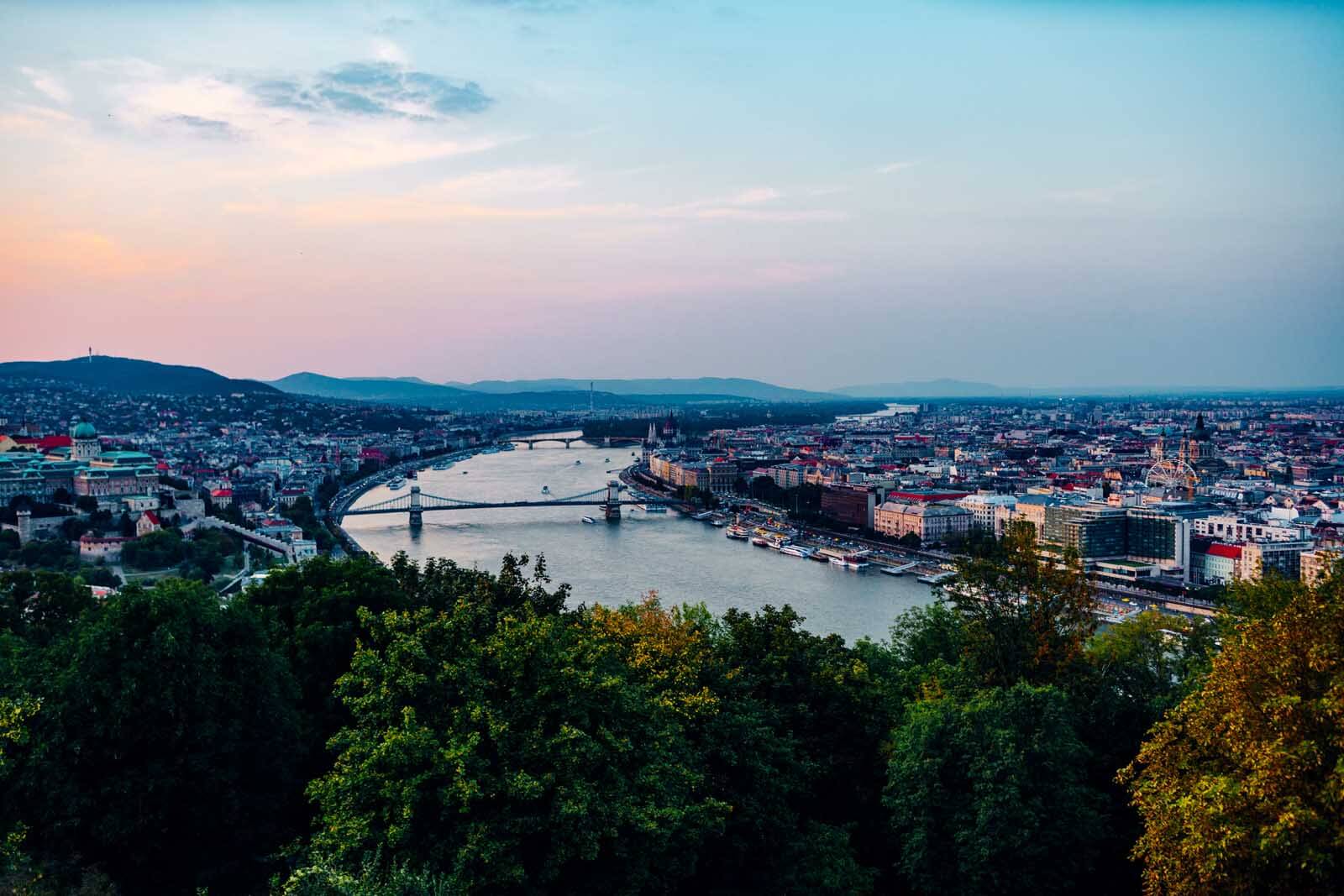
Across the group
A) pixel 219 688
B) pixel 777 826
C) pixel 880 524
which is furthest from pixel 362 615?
pixel 880 524

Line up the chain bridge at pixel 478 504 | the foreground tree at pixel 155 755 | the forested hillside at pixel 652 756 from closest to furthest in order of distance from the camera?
1. the forested hillside at pixel 652 756
2. the foreground tree at pixel 155 755
3. the chain bridge at pixel 478 504

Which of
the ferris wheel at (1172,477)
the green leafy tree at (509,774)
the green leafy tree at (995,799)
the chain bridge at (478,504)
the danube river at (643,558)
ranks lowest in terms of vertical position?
the danube river at (643,558)

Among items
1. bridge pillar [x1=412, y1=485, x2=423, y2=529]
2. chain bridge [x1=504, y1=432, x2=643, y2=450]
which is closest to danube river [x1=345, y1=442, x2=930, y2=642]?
A: bridge pillar [x1=412, y1=485, x2=423, y2=529]

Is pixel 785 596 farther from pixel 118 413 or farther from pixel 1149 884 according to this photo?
pixel 118 413

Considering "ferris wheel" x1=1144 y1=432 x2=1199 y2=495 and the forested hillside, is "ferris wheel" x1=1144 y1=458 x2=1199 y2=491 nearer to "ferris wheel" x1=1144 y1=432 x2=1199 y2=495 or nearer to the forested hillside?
"ferris wheel" x1=1144 y1=432 x2=1199 y2=495

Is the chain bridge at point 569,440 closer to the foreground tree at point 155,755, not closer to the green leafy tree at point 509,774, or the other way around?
the foreground tree at point 155,755

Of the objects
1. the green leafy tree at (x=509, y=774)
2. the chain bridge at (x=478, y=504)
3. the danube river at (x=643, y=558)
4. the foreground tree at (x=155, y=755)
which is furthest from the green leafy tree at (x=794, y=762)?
the chain bridge at (x=478, y=504)
